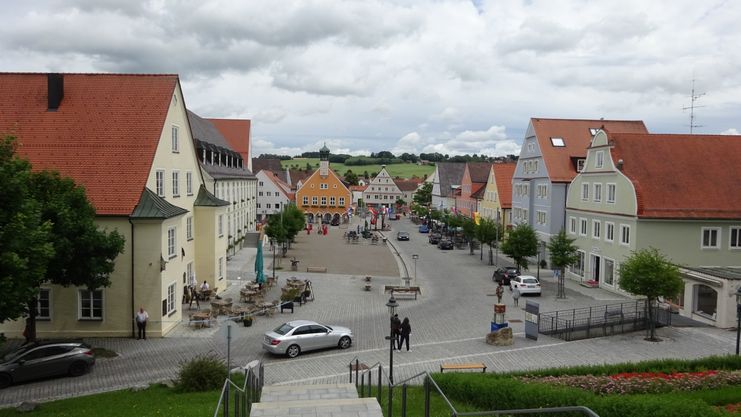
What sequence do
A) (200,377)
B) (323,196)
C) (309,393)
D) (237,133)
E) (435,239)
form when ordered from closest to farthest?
1. (309,393)
2. (200,377)
3. (435,239)
4. (237,133)
5. (323,196)

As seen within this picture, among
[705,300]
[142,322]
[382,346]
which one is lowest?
[382,346]

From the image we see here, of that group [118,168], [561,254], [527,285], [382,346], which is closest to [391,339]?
[382,346]

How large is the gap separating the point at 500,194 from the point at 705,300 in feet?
117

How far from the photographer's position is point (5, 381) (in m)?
18.6

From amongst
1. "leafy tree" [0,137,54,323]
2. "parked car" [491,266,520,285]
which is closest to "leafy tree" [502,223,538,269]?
"parked car" [491,266,520,285]

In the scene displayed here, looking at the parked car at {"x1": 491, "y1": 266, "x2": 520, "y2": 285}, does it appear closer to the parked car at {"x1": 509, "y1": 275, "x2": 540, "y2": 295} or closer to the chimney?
the parked car at {"x1": 509, "y1": 275, "x2": 540, "y2": 295}

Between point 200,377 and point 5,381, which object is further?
point 5,381

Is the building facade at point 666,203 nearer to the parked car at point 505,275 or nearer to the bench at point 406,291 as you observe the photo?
the parked car at point 505,275

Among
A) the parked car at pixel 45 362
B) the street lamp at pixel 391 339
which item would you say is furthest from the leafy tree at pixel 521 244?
the parked car at pixel 45 362

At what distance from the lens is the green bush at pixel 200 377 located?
55.9 ft

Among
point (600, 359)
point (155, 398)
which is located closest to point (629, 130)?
point (600, 359)

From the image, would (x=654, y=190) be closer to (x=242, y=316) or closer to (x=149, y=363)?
(x=242, y=316)

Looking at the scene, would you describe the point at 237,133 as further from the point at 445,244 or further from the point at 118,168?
the point at 118,168

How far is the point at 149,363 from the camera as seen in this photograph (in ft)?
68.9
